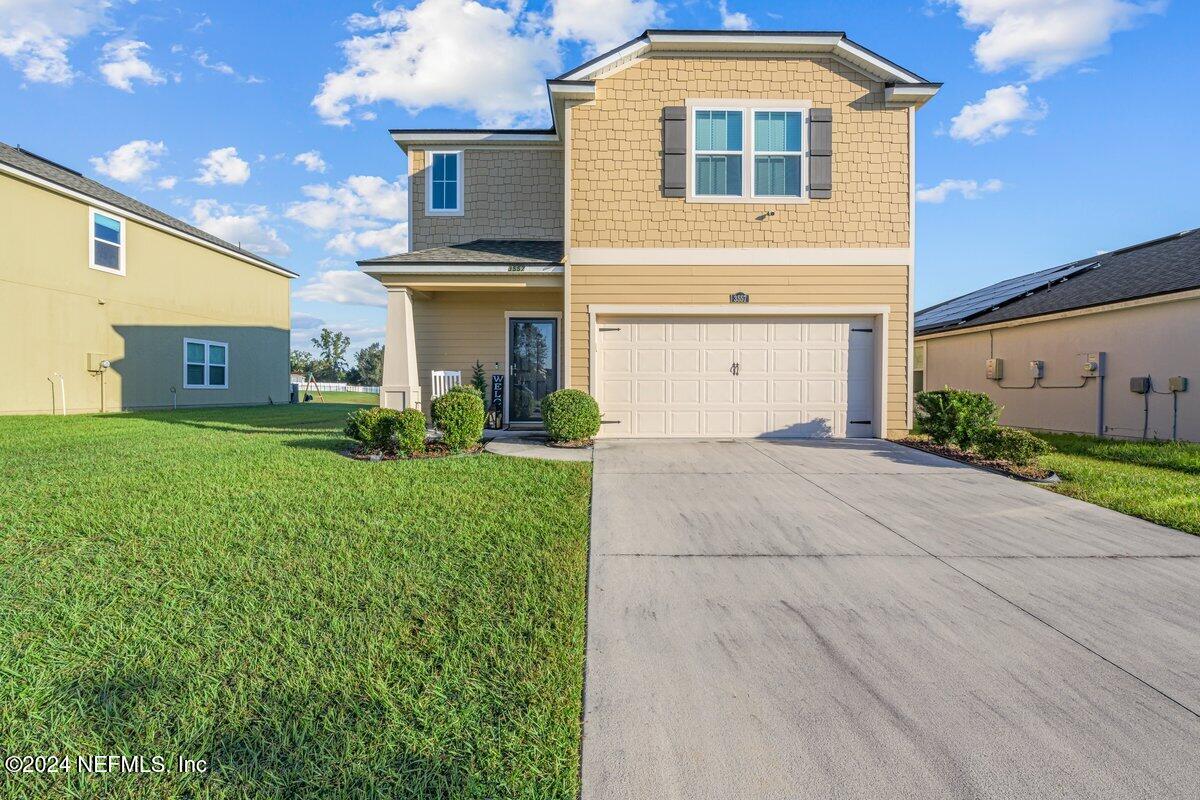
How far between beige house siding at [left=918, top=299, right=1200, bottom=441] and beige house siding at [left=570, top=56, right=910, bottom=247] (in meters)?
5.12

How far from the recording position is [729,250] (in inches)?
361

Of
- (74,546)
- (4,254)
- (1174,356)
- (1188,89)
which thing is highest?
(1188,89)

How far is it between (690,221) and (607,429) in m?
3.74

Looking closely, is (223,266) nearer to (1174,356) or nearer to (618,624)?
(618,624)

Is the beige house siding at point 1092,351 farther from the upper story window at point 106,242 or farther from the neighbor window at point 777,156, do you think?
the upper story window at point 106,242

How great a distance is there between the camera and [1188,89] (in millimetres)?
10008

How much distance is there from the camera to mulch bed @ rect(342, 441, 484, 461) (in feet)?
23.7

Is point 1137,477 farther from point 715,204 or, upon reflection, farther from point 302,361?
point 302,361

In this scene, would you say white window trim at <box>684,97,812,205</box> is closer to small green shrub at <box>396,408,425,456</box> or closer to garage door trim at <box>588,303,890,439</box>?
garage door trim at <box>588,303,890,439</box>

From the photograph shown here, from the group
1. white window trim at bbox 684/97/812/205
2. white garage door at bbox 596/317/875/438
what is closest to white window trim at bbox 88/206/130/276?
white garage door at bbox 596/317/875/438

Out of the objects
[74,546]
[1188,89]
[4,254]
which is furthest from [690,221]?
[4,254]

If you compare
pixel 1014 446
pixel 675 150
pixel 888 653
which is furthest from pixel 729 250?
pixel 888 653

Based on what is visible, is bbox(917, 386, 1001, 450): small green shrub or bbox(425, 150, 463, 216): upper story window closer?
bbox(917, 386, 1001, 450): small green shrub

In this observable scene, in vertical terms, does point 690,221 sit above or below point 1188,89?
below
